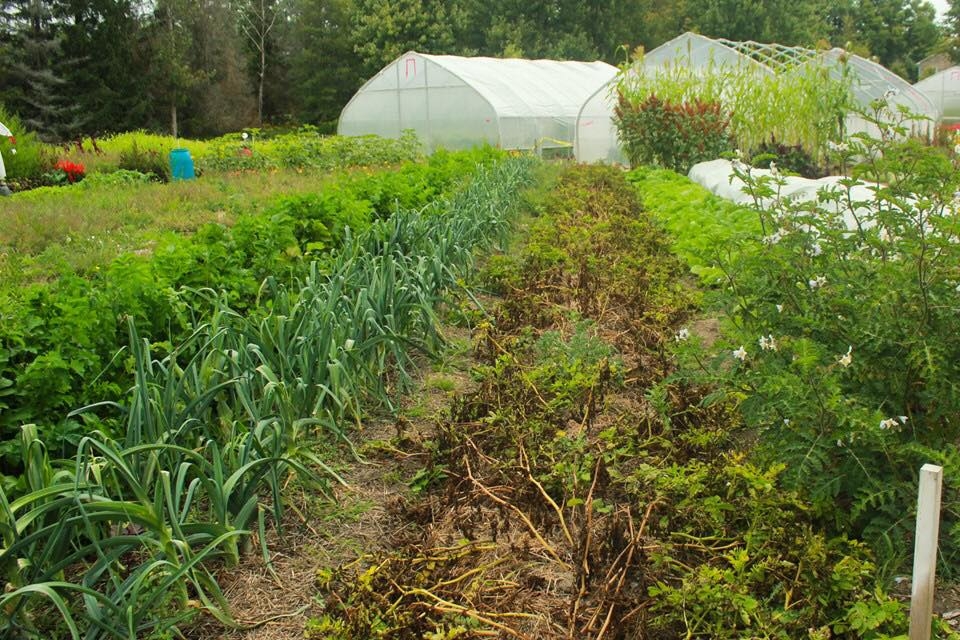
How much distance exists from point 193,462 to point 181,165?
12.0 m

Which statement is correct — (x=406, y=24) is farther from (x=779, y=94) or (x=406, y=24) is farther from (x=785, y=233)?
(x=785, y=233)

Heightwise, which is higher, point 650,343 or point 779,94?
point 779,94

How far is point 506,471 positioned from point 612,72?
25.3 m

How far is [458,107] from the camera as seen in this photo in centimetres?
1758

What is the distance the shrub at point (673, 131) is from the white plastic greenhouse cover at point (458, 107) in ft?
13.2

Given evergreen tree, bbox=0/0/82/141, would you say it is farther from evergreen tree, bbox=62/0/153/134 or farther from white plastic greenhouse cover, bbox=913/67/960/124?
white plastic greenhouse cover, bbox=913/67/960/124

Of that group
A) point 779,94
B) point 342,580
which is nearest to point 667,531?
point 342,580

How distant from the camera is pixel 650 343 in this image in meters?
4.22

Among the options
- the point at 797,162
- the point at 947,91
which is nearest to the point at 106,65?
the point at 797,162

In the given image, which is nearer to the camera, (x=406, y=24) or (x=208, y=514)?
(x=208, y=514)

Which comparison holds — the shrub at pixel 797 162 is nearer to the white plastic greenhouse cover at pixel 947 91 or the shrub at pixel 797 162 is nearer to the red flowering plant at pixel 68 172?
the red flowering plant at pixel 68 172

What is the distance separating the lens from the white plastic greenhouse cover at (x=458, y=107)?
1731 cm

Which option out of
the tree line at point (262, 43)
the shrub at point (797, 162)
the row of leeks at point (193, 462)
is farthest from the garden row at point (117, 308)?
the tree line at point (262, 43)

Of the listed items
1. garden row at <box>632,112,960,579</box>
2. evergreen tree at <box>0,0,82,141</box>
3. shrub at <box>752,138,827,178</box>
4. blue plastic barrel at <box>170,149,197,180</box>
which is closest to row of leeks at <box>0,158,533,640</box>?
garden row at <box>632,112,960,579</box>
